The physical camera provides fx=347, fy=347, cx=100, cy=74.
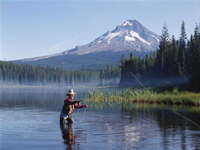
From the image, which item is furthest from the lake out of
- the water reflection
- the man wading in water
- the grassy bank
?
the grassy bank

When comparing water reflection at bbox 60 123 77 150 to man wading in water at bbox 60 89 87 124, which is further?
man wading in water at bbox 60 89 87 124

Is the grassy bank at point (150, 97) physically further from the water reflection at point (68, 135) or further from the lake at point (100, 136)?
the water reflection at point (68, 135)

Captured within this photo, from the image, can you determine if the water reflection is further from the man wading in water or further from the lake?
the man wading in water

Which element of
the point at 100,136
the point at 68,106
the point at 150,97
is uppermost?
the point at 68,106

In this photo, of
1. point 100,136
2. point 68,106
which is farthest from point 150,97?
point 100,136

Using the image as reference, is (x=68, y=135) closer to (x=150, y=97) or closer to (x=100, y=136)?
(x=100, y=136)

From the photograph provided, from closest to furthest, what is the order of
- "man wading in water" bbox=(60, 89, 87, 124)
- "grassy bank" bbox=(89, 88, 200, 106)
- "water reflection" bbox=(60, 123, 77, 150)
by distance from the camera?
"water reflection" bbox=(60, 123, 77, 150) → "man wading in water" bbox=(60, 89, 87, 124) → "grassy bank" bbox=(89, 88, 200, 106)

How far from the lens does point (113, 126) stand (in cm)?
1920

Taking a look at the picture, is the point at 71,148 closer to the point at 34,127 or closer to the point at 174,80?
the point at 34,127

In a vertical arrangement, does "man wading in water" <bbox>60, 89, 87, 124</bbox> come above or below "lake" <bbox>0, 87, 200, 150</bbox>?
above

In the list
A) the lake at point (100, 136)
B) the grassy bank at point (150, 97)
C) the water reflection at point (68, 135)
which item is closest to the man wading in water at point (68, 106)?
the water reflection at point (68, 135)

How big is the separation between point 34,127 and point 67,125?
5.89 feet

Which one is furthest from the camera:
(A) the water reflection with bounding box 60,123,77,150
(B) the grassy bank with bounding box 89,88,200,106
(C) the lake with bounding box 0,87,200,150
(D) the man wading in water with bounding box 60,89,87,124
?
(B) the grassy bank with bounding box 89,88,200,106

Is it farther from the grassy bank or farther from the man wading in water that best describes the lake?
the grassy bank
